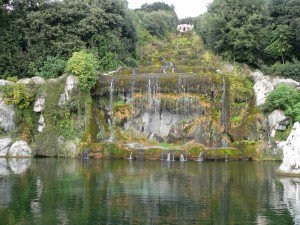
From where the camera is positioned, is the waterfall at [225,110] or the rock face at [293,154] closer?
the rock face at [293,154]

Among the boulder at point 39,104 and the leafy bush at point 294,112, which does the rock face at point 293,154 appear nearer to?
the leafy bush at point 294,112

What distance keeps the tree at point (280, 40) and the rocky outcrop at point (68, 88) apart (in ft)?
71.8

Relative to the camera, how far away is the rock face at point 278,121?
127 feet

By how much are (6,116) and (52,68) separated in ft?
23.7

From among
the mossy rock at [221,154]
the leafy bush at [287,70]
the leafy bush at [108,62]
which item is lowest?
the mossy rock at [221,154]

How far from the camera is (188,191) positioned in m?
21.7

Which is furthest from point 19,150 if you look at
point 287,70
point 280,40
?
point 280,40

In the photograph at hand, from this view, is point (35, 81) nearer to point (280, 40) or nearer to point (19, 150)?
point (19, 150)

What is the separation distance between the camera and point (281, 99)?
38500 millimetres

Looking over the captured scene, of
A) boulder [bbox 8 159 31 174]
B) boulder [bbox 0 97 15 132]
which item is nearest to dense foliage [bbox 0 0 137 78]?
boulder [bbox 0 97 15 132]

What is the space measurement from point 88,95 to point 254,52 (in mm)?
20729

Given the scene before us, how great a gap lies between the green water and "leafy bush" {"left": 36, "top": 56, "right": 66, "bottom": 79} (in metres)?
15.4

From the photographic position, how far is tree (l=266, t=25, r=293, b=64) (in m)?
51.0

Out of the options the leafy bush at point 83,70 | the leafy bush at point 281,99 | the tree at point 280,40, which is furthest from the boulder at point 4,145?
the tree at point 280,40
